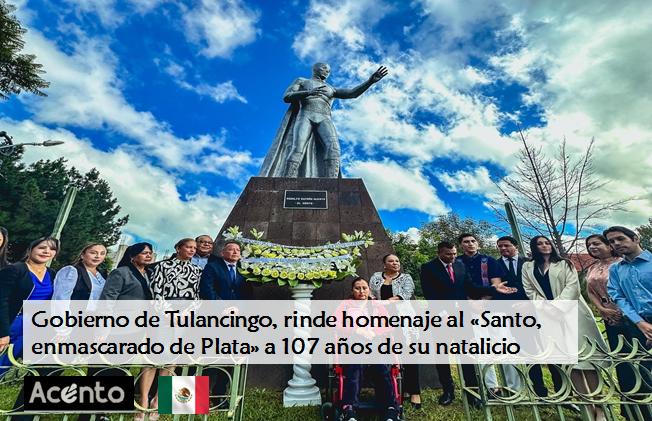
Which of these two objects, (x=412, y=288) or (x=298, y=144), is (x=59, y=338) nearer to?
(x=412, y=288)

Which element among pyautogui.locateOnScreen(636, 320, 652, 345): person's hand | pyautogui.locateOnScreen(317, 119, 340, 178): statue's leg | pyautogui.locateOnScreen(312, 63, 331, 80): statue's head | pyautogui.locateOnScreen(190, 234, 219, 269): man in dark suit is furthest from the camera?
pyautogui.locateOnScreen(312, 63, 331, 80): statue's head

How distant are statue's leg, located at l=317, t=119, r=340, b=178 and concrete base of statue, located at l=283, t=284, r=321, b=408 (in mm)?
4015

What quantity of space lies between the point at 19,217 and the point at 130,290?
16.4m

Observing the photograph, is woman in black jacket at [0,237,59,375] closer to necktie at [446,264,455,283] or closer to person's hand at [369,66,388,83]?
necktie at [446,264,455,283]

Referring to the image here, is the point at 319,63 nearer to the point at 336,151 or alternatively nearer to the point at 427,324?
the point at 336,151

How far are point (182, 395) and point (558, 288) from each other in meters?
4.17

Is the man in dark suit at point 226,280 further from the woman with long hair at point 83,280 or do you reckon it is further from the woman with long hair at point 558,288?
the woman with long hair at point 558,288

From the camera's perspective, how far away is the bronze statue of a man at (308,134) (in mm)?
7691

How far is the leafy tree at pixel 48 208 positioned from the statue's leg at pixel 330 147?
39.3 ft

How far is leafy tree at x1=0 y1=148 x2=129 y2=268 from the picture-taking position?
14.9 m

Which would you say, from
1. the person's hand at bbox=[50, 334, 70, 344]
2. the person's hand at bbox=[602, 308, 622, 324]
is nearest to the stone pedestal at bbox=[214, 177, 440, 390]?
the person's hand at bbox=[50, 334, 70, 344]

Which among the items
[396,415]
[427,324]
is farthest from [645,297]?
[396,415]

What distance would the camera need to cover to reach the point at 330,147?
7.77 m

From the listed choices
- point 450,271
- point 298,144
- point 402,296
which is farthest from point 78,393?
point 298,144
